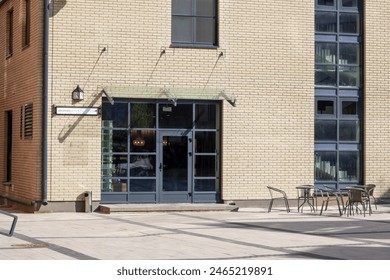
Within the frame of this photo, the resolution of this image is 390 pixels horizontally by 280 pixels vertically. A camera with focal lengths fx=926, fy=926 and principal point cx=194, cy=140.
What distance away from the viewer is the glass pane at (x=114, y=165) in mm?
25156

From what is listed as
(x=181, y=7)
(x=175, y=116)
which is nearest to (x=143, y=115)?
(x=175, y=116)

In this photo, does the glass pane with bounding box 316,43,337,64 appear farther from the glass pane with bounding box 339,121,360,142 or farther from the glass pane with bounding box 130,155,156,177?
the glass pane with bounding box 130,155,156,177

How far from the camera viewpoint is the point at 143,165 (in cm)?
2548

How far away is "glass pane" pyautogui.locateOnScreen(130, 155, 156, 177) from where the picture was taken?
25406 mm

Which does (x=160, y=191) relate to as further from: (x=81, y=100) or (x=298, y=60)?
(x=298, y=60)

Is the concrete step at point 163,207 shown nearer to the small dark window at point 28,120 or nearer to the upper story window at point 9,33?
the small dark window at point 28,120

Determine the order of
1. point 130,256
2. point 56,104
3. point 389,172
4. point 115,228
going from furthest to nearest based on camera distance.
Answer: point 389,172, point 56,104, point 115,228, point 130,256

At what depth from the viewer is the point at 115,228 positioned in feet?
64.3

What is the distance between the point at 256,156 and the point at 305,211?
2104 millimetres

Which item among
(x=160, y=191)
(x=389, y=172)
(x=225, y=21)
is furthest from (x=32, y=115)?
(x=389, y=172)

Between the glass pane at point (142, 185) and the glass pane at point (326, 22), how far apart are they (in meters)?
6.79

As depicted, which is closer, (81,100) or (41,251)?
(41,251)

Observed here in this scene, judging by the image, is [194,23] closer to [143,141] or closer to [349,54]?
[143,141]

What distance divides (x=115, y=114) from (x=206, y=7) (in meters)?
4.04
